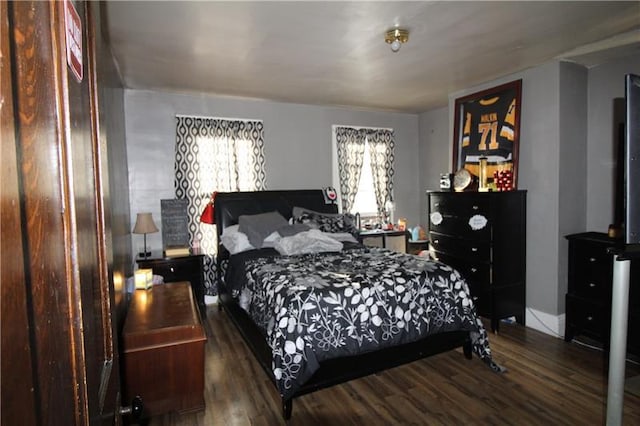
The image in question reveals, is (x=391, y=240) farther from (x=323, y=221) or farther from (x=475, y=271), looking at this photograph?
(x=475, y=271)

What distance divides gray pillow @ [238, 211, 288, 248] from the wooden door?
3.15m

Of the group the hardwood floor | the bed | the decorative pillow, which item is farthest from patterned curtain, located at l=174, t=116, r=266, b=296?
the hardwood floor

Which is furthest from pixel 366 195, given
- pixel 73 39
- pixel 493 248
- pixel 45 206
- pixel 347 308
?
pixel 45 206

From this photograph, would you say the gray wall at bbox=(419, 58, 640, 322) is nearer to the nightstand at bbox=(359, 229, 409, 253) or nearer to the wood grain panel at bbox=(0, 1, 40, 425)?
the nightstand at bbox=(359, 229, 409, 253)

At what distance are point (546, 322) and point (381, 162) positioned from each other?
9.73 feet

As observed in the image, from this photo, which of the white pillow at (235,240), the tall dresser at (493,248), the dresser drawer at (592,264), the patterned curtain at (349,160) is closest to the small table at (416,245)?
the patterned curtain at (349,160)

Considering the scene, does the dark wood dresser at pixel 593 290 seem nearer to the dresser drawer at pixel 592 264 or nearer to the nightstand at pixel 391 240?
the dresser drawer at pixel 592 264

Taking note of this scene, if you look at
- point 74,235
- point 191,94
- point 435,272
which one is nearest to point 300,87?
point 191,94

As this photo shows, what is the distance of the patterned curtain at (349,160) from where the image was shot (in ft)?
16.9

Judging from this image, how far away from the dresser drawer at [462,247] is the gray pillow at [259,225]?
1737 mm

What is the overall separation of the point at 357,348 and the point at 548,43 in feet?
Result: 9.34

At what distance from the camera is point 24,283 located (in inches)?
16.8

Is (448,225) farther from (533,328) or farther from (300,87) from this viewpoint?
(300,87)

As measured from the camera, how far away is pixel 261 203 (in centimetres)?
445
